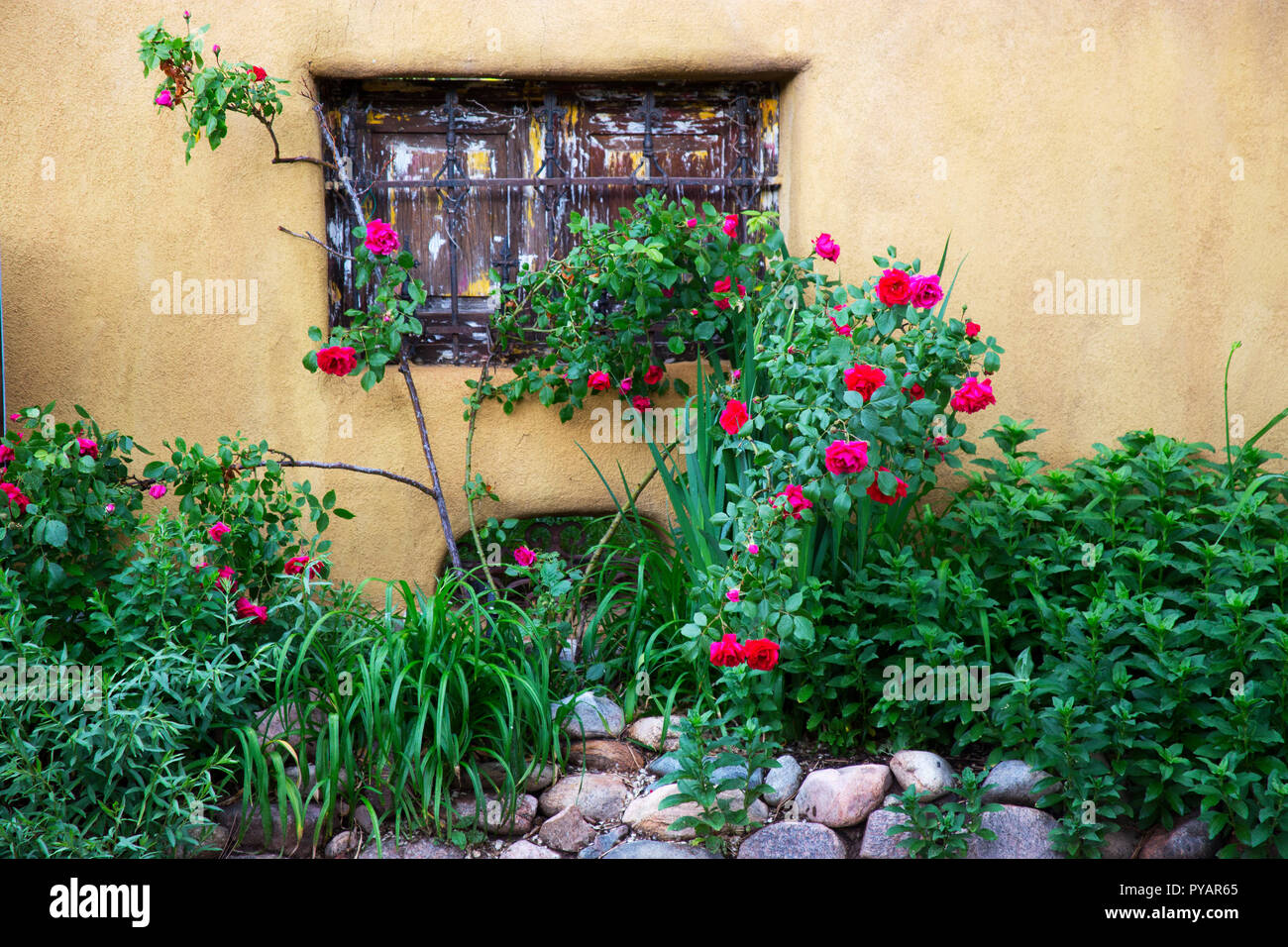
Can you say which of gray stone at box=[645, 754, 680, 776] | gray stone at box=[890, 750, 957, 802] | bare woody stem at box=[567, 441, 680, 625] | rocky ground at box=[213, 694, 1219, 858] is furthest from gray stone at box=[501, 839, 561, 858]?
gray stone at box=[890, 750, 957, 802]

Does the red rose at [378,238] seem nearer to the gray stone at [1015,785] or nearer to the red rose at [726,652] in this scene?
the red rose at [726,652]

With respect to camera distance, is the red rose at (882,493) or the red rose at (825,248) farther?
the red rose at (825,248)

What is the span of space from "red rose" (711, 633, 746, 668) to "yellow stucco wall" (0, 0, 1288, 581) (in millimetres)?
1267

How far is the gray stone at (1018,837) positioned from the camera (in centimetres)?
262

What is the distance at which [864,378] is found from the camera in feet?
8.50

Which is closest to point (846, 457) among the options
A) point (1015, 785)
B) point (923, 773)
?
point (923, 773)

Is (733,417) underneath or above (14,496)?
above

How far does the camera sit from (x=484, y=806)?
2680 mm

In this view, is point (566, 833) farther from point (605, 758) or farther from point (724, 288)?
point (724, 288)

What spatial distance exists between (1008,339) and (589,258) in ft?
5.45

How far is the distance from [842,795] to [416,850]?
1.19 meters

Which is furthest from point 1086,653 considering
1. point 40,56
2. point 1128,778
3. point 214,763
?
point 40,56

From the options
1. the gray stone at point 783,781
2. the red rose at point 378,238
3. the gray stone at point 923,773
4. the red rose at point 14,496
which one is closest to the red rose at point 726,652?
the gray stone at point 783,781

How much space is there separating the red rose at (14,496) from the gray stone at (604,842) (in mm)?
1904
